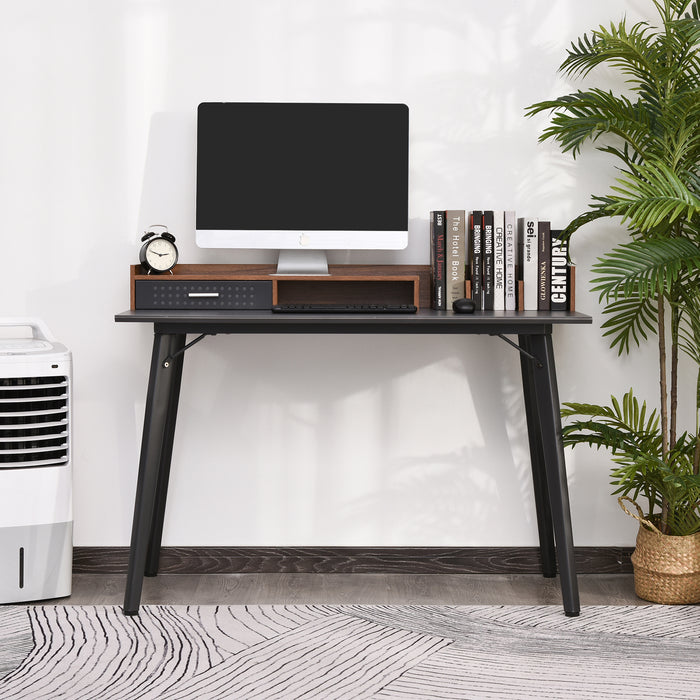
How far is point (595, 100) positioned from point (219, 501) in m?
1.73

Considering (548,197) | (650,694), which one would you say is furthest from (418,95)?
(650,694)

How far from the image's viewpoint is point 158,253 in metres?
2.60

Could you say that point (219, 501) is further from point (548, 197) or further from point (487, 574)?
point (548, 197)

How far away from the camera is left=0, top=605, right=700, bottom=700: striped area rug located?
1962mm

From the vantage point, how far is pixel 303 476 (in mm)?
2818

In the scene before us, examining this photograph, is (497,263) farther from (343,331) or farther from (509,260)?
(343,331)

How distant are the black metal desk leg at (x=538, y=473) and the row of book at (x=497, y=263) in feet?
0.51

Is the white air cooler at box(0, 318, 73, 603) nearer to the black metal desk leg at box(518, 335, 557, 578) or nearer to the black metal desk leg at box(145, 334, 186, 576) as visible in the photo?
the black metal desk leg at box(145, 334, 186, 576)

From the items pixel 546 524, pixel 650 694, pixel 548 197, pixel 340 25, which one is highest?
pixel 340 25

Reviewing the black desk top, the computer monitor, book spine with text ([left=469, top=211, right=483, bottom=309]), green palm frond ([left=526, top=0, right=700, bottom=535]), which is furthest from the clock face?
green palm frond ([left=526, top=0, right=700, bottom=535])

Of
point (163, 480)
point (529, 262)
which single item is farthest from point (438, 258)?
point (163, 480)

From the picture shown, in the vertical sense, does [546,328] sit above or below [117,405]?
above

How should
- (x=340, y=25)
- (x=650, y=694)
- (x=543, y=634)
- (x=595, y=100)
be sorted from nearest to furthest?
(x=650, y=694)
(x=543, y=634)
(x=595, y=100)
(x=340, y=25)

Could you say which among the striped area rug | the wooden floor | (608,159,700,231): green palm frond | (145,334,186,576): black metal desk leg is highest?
(608,159,700,231): green palm frond
